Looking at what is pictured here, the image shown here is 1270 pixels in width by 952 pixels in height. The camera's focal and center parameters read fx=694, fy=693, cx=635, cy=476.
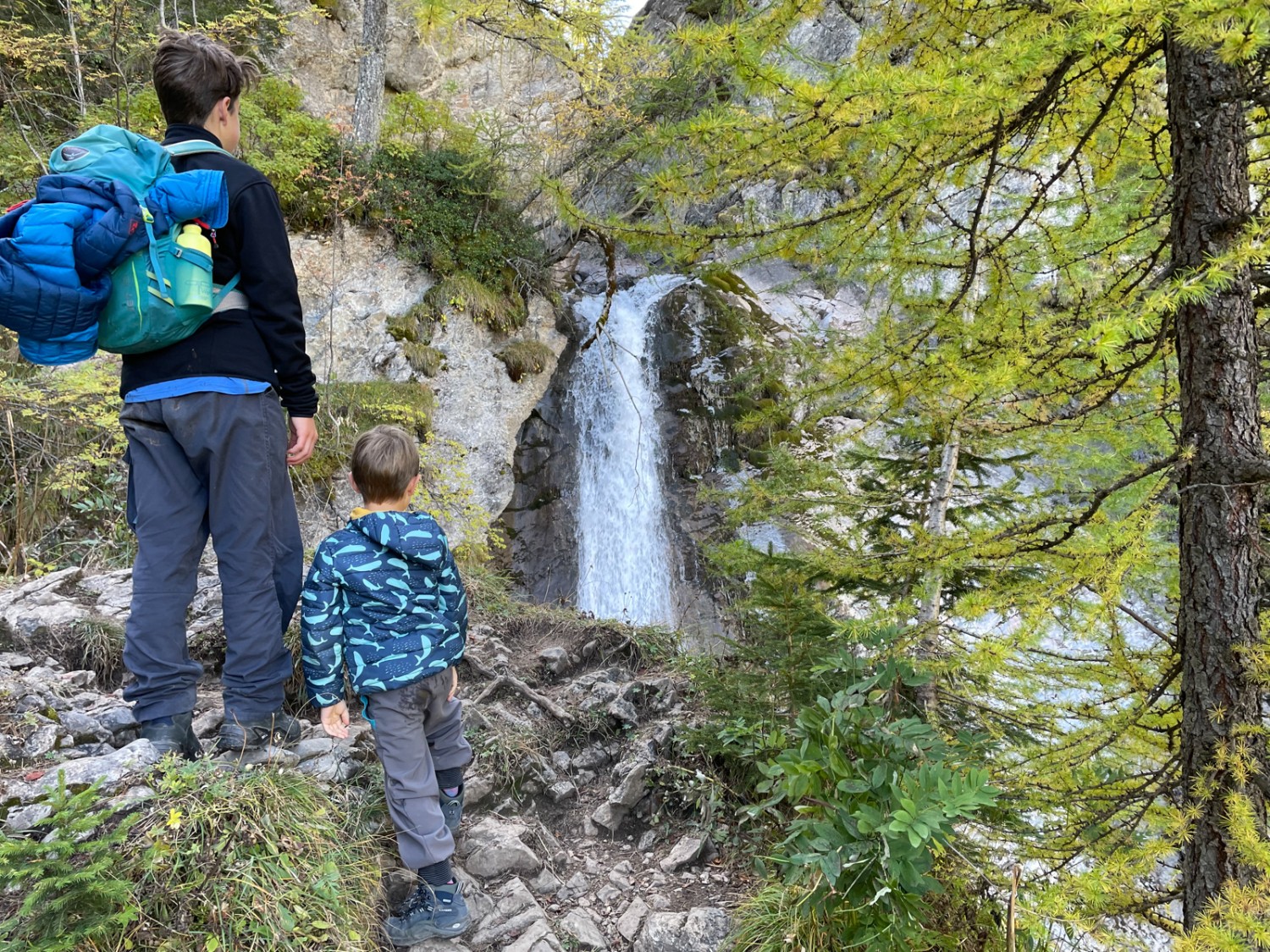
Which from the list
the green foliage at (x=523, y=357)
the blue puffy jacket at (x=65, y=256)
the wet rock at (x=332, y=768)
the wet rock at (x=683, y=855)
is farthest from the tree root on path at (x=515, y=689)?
the green foliage at (x=523, y=357)

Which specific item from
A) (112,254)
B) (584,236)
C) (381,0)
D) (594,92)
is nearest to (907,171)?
(112,254)

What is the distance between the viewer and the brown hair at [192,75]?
2.26 metres

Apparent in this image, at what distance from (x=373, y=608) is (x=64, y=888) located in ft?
3.25

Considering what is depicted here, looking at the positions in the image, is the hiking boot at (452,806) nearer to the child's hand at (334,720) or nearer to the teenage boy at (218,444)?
the child's hand at (334,720)

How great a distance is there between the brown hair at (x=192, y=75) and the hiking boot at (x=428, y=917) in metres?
2.69

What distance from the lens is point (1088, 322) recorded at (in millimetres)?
2143

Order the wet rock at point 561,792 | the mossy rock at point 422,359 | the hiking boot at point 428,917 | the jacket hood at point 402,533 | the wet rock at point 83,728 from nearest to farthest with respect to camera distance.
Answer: the hiking boot at point 428,917 < the jacket hood at point 402,533 < the wet rock at point 83,728 < the wet rock at point 561,792 < the mossy rock at point 422,359

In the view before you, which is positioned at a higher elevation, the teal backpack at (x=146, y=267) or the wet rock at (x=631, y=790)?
the teal backpack at (x=146, y=267)

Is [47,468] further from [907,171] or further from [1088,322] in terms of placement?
[1088,322]

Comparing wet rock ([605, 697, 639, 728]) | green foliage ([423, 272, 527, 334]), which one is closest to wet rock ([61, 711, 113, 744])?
wet rock ([605, 697, 639, 728])

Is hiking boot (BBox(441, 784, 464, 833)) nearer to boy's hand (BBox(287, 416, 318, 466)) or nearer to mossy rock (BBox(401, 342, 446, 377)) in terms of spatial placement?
boy's hand (BBox(287, 416, 318, 466))

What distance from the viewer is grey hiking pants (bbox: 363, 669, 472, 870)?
225 centimetres

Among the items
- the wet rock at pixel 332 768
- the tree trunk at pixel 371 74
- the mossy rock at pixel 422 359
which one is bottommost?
the wet rock at pixel 332 768

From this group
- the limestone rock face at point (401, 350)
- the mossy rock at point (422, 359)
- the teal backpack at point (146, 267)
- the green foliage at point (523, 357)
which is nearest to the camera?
the teal backpack at point (146, 267)
